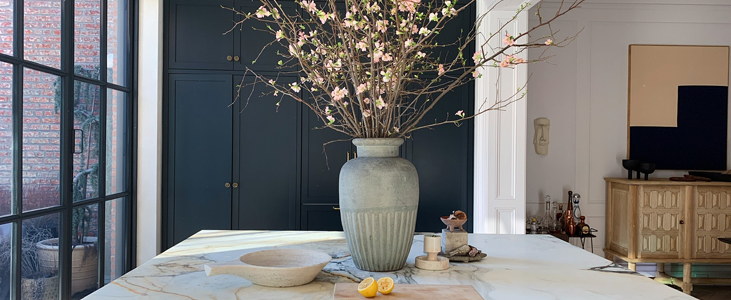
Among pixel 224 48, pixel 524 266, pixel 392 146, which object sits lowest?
pixel 524 266

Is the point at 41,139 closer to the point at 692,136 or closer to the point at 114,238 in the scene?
the point at 114,238

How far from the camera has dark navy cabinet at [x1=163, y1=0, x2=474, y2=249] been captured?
154 inches

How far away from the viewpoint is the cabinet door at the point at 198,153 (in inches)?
154

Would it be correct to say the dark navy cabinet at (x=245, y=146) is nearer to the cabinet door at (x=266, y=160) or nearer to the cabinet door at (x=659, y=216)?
the cabinet door at (x=266, y=160)

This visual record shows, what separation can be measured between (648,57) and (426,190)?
99.7 inches

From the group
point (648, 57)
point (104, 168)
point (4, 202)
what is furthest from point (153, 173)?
point (648, 57)

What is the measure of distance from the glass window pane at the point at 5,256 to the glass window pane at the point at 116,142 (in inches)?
40.6

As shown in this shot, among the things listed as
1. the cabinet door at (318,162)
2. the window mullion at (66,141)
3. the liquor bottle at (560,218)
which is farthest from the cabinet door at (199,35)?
the liquor bottle at (560,218)

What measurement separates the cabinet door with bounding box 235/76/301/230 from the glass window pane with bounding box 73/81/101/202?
101cm

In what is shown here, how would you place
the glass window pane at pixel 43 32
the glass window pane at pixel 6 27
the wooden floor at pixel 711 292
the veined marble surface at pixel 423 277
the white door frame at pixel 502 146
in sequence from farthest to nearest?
the wooden floor at pixel 711 292 → the white door frame at pixel 502 146 → the glass window pane at pixel 43 32 → the glass window pane at pixel 6 27 → the veined marble surface at pixel 423 277

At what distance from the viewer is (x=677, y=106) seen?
4.67 metres

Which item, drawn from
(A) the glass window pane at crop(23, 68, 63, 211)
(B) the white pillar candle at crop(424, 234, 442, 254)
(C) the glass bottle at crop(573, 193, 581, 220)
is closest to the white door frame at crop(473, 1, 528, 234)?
(C) the glass bottle at crop(573, 193, 581, 220)

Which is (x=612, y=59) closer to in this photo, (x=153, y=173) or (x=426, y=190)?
(x=426, y=190)

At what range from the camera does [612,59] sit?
15.3 feet
